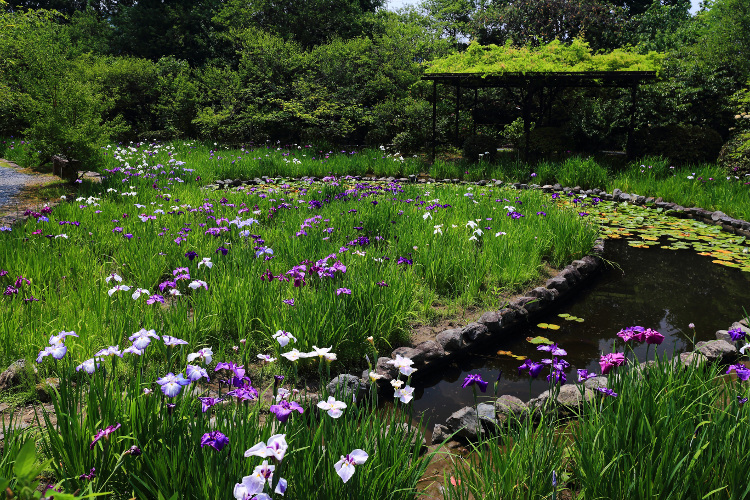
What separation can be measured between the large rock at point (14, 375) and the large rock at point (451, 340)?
2.79 metres

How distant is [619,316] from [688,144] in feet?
28.0

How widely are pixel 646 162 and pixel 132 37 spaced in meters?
24.7

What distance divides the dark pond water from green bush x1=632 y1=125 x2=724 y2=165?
5707 mm

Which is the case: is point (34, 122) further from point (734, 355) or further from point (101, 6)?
point (101, 6)

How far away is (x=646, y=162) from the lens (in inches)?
408

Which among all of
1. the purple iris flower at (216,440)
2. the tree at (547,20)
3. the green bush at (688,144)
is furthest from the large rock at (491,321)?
the tree at (547,20)

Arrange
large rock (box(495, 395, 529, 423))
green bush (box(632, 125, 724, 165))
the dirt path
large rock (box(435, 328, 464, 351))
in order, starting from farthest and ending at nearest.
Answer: green bush (box(632, 125, 724, 165)) < the dirt path < large rock (box(435, 328, 464, 351)) < large rock (box(495, 395, 529, 423))

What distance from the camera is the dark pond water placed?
12.1 ft

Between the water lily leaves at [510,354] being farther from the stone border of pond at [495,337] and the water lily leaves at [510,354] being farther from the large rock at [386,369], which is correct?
the large rock at [386,369]

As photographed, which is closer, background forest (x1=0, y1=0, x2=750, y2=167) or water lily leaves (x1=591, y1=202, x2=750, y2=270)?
water lily leaves (x1=591, y1=202, x2=750, y2=270)

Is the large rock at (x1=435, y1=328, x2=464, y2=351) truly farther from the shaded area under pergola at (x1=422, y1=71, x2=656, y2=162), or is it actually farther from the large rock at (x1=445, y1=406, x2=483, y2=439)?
the shaded area under pergola at (x1=422, y1=71, x2=656, y2=162)

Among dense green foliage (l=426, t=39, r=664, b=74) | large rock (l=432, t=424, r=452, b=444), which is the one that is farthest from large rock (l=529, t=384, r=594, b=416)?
dense green foliage (l=426, t=39, r=664, b=74)

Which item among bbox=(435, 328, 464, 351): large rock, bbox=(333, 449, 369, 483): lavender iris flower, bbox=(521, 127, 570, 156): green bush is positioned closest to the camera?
bbox=(333, 449, 369, 483): lavender iris flower

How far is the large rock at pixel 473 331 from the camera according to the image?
4065 mm
